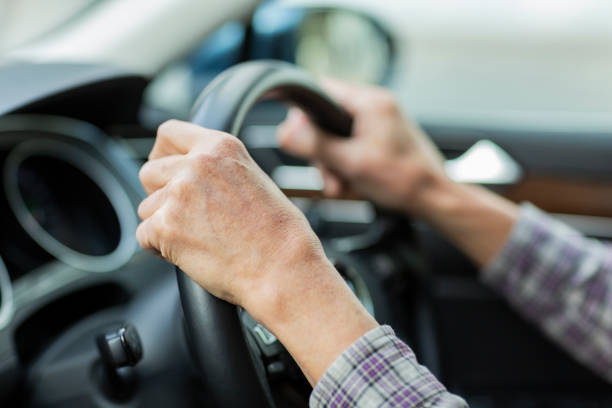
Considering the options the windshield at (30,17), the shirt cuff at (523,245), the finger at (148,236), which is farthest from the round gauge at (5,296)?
the shirt cuff at (523,245)

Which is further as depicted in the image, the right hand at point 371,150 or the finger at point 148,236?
the right hand at point 371,150

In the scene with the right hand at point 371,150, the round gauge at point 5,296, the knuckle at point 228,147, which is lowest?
the round gauge at point 5,296

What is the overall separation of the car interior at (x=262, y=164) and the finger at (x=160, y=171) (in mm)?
66

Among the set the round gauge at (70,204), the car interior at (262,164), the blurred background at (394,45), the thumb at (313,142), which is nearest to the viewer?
the car interior at (262,164)

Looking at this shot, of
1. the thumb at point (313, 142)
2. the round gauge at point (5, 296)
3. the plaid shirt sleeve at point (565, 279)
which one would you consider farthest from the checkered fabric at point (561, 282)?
the round gauge at point (5, 296)

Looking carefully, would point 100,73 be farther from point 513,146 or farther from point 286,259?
point 513,146

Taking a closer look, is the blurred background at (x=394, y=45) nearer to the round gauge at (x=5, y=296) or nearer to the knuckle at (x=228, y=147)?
the round gauge at (x=5, y=296)

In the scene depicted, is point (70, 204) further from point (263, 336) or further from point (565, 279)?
point (565, 279)

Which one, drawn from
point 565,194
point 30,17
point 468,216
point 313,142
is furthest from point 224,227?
point 565,194

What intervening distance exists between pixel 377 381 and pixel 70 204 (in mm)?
618

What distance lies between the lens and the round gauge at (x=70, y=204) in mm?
904

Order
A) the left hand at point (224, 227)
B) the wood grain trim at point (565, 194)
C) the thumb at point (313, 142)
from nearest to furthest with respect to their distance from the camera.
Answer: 1. the left hand at point (224, 227)
2. the thumb at point (313, 142)
3. the wood grain trim at point (565, 194)

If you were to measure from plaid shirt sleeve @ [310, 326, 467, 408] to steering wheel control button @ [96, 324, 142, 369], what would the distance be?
7.2 inches

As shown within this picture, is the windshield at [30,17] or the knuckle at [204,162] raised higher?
the windshield at [30,17]
